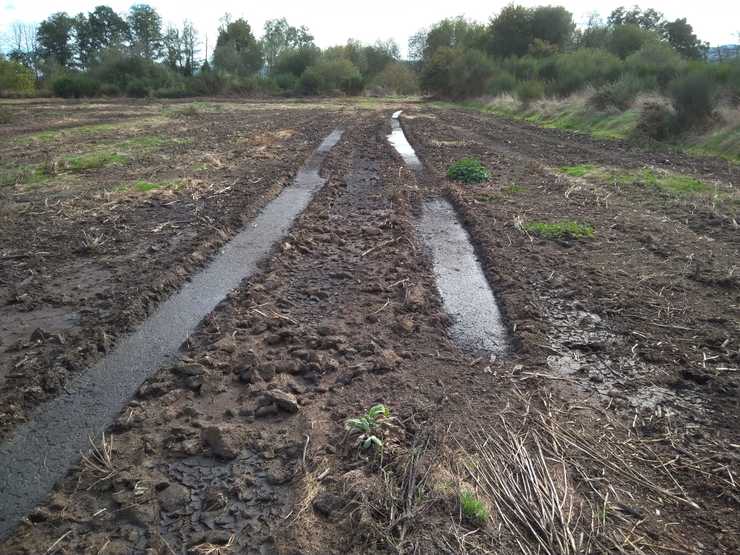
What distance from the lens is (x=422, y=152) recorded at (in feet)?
52.3

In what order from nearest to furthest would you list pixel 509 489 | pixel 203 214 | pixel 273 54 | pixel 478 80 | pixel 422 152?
1. pixel 509 489
2. pixel 203 214
3. pixel 422 152
4. pixel 478 80
5. pixel 273 54

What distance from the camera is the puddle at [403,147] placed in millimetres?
14508

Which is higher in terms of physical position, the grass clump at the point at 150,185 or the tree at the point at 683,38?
the tree at the point at 683,38

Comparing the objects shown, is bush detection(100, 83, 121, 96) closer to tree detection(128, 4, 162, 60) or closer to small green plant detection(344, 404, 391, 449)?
tree detection(128, 4, 162, 60)

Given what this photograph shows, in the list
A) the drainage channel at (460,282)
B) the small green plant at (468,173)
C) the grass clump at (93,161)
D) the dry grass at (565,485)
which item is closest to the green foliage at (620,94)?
the small green plant at (468,173)

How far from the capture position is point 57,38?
73500 mm

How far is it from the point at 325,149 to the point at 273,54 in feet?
259

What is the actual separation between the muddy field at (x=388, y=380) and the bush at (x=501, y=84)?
31811 mm

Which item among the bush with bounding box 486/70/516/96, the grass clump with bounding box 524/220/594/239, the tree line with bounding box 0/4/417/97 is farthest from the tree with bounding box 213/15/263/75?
the grass clump with bounding box 524/220/594/239

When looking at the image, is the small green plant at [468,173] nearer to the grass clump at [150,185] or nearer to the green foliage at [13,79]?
the grass clump at [150,185]

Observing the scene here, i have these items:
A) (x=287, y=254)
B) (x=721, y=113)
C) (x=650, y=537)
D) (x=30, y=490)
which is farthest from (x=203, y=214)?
(x=721, y=113)

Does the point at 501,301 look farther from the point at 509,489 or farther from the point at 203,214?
the point at 203,214

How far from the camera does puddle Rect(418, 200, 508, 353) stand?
530 cm

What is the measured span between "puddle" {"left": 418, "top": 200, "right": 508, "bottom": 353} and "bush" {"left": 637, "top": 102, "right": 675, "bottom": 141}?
11.9 metres
